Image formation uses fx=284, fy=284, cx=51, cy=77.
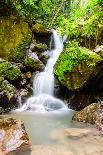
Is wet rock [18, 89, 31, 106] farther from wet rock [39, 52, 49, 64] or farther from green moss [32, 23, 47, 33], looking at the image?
green moss [32, 23, 47, 33]

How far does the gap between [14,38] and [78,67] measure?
364 centimetres

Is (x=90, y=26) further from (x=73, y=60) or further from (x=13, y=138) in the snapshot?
(x=13, y=138)

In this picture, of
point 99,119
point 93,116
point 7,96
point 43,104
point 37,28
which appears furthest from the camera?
point 37,28

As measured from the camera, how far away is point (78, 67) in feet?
28.6

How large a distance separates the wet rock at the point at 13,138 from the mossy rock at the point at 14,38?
5702mm

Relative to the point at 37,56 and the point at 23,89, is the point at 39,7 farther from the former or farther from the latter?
the point at 23,89

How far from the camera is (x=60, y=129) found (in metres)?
6.71

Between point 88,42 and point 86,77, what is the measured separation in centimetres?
172

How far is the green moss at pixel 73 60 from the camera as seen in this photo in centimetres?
850

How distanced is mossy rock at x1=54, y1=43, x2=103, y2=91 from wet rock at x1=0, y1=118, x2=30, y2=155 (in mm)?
3494

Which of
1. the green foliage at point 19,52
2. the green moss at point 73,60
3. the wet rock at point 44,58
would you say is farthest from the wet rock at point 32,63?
the green moss at point 73,60

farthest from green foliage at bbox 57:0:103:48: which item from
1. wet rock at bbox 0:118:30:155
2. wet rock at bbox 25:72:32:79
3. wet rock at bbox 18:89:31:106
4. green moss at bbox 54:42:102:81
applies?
wet rock at bbox 0:118:30:155

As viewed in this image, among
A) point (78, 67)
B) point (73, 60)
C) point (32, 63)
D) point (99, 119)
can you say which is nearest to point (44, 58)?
point (32, 63)

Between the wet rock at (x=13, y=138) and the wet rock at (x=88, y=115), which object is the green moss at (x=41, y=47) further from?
the wet rock at (x=13, y=138)
